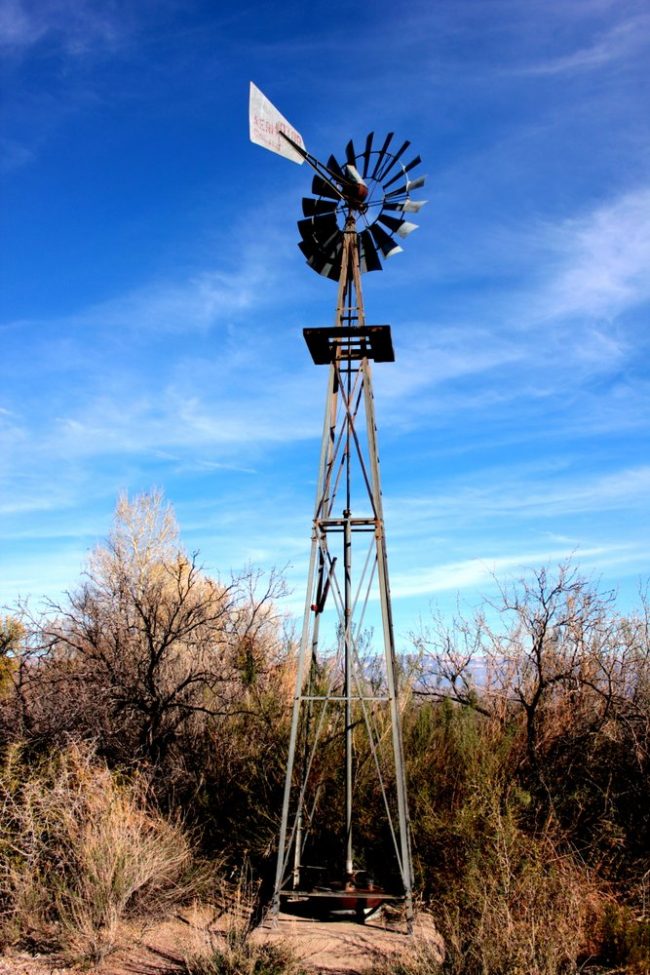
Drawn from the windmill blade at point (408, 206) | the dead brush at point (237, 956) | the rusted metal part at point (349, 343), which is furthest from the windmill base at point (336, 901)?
the windmill blade at point (408, 206)

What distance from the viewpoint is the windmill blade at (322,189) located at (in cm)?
728

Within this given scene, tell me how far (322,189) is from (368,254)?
78 cm

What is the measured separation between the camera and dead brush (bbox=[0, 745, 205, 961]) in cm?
610

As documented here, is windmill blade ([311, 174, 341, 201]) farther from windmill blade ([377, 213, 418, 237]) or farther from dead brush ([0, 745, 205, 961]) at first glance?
dead brush ([0, 745, 205, 961])

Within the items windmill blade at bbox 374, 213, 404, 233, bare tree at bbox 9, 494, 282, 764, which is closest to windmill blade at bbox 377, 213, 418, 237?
windmill blade at bbox 374, 213, 404, 233

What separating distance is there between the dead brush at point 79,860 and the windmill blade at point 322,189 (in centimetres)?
615

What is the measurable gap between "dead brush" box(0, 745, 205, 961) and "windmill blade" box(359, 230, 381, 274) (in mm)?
5718

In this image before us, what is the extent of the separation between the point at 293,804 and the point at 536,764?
2.63m

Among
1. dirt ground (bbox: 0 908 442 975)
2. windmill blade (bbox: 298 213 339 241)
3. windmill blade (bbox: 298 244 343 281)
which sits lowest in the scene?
dirt ground (bbox: 0 908 442 975)

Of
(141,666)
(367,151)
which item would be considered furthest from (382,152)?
(141,666)

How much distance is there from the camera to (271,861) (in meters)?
7.63

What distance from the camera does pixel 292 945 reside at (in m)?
5.45

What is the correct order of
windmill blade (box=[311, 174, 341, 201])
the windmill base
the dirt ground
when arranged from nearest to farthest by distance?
1. the dirt ground
2. the windmill base
3. windmill blade (box=[311, 174, 341, 201])

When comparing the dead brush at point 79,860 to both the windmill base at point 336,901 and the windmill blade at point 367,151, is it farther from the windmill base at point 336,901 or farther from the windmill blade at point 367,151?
the windmill blade at point 367,151
